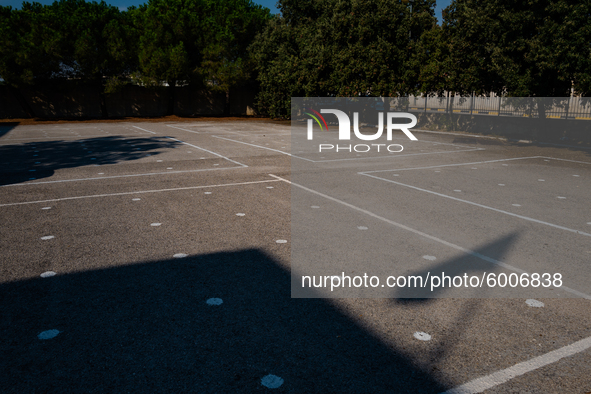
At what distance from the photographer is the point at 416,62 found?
24312mm

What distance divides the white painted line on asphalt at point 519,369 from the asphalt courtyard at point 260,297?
1cm

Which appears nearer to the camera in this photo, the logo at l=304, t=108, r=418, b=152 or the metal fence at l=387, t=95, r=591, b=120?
the logo at l=304, t=108, r=418, b=152

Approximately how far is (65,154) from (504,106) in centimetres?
1753

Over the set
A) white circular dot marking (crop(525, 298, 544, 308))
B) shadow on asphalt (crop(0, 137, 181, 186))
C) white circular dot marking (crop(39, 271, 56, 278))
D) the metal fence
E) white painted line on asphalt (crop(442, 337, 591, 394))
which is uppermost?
the metal fence

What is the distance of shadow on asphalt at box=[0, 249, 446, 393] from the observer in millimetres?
3033

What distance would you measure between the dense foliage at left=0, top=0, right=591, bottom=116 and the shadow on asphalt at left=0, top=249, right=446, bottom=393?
1576 centimetres

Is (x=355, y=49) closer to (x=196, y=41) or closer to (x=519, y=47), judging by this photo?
(x=519, y=47)

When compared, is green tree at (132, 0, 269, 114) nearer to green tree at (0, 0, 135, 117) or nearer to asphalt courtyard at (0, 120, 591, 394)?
green tree at (0, 0, 135, 117)

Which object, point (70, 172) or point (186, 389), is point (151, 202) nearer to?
point (70, 172)

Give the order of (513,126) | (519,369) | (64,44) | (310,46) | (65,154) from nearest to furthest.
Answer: (519,369)
(65,154)
(513,126)
(310,46)
(64,44)

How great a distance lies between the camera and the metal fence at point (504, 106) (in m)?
18.6

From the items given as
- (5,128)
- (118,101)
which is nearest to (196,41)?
(118,101)

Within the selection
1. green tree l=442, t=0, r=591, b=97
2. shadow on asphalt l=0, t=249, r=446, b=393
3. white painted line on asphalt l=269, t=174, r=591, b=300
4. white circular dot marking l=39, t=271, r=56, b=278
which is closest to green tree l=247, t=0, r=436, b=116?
green tree l=442, t=0, r=591, b=97

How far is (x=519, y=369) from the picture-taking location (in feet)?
10.5
